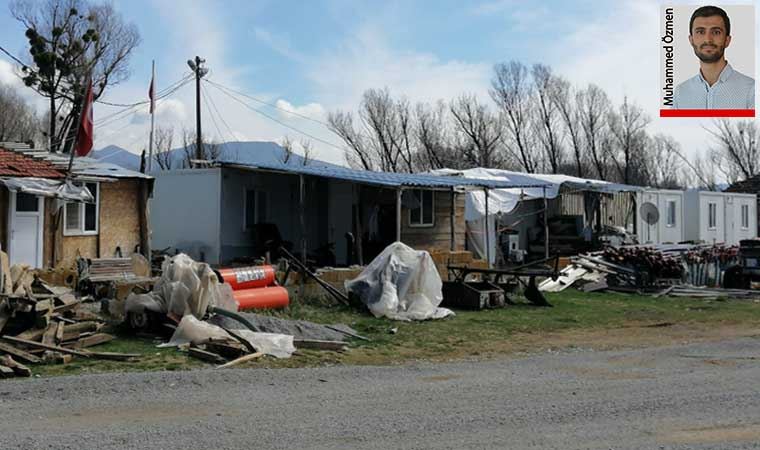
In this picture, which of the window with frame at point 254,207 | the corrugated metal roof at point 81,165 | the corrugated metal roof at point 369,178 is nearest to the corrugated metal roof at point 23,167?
the corrugated metal roof at point 81,165

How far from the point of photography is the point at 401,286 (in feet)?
50.3

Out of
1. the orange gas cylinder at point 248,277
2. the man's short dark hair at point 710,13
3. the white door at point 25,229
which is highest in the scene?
the man's short dark hair at point 710,13

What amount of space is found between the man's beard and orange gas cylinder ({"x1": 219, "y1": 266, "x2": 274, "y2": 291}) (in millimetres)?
13748

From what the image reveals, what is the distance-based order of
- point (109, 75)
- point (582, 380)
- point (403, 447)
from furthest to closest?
point (109, 75), point (582, 380), point (403, 447)

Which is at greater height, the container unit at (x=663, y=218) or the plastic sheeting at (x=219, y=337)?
the container unit at (x=663, y=218)

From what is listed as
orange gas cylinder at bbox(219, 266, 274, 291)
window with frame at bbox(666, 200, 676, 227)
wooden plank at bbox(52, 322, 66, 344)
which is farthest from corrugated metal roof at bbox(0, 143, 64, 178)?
window with frame at bbox(666, 200, 676, 227)

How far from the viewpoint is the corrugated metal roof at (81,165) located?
17297mm

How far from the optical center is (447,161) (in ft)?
168

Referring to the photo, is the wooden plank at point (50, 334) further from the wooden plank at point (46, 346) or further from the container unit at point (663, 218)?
the container unit at point (663, 218)

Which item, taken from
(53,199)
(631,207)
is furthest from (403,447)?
(631,207)

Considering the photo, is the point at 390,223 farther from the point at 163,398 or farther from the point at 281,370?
the point at 163,398

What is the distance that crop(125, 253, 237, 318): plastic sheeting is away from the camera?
11758 millimetres

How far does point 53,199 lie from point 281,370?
9632mm

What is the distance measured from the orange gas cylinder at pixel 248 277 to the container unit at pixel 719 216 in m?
22.3
